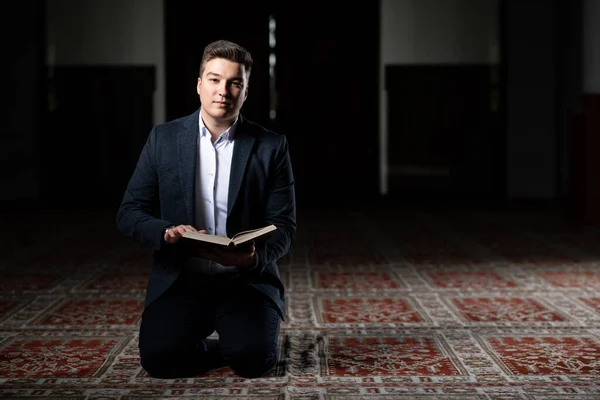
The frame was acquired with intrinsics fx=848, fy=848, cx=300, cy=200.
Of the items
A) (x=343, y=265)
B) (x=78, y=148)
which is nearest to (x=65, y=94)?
(x=78, y=148)

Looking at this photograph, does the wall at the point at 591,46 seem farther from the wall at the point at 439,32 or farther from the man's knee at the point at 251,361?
the man's knee at the point at 251,361

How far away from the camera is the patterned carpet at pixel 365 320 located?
2873 millimetres

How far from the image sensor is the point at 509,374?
3008 mm

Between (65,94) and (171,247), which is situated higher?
(65,94)

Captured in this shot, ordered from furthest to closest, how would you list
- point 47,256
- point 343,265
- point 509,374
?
1. point 47,256
2. point 343,265
3. point 509,374

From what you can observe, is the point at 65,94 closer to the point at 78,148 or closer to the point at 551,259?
the point at 78,148

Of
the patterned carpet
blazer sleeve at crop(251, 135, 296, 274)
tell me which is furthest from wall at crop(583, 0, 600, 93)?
blazer sleeve at crop(251, 135, 296, 274)

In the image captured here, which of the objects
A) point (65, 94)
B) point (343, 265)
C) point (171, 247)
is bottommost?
point (343, 265)

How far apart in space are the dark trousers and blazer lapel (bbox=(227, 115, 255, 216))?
0.33 meters

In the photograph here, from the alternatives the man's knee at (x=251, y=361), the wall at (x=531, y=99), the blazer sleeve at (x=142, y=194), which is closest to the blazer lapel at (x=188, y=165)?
the blazer sleeve at (x=142, y=194)

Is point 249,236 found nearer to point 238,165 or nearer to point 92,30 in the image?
point 238,165

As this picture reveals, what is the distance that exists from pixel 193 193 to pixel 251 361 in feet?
2.01

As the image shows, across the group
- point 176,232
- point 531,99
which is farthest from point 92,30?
point 176,232

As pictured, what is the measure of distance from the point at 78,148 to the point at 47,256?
499 cm
